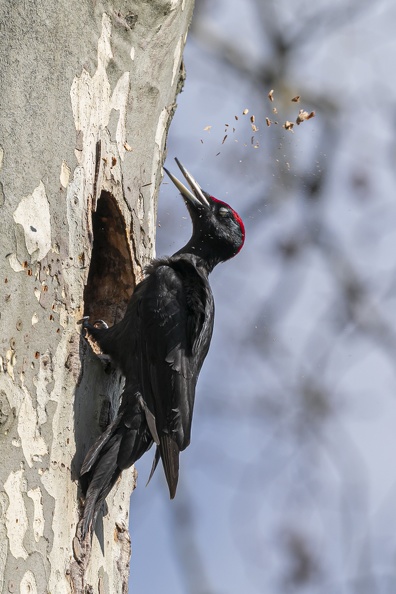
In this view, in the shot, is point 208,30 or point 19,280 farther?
point 208,30

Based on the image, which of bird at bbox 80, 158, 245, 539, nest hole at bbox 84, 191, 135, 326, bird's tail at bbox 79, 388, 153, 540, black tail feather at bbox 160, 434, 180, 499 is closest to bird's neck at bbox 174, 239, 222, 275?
bird at bbox 80, 158, 245, 539

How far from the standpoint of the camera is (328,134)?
518 centimetres

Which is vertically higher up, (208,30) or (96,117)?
(208,30)

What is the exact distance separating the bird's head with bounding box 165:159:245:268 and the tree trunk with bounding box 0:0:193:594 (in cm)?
88

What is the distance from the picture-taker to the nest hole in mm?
3443

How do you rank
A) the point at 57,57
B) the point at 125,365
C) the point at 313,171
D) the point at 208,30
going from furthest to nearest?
the point at 208,30 < the point at 313,171 < the point at 125,365 < the point at 57,57

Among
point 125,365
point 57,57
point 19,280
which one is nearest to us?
point 19,280

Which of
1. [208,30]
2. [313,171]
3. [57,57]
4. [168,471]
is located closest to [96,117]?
[57,57]

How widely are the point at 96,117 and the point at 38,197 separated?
1.85 feet

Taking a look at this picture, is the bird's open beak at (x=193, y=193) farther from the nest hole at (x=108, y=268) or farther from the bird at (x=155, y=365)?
the nest hole at (x=108, y=268)

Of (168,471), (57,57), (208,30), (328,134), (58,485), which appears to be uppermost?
(208,30)

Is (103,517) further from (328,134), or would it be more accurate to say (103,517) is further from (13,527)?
(328,134)

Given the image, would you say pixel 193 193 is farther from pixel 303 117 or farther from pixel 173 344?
pixel 173 344

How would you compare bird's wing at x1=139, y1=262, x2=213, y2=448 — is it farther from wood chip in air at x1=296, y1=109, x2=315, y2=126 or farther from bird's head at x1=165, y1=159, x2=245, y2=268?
wood chip in air at x1=296, y1=109, x2=315, y2=126
